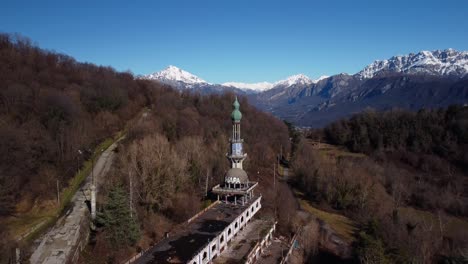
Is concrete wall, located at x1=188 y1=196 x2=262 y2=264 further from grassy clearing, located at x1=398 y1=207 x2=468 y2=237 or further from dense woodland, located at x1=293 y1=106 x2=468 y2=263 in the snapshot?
grassy clearing, located at x1=398 y1=207 x2=468 y2=237

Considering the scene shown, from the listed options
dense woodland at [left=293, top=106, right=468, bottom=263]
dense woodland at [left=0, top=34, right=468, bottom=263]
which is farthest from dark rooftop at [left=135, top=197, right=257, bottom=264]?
dense woodland at [left=293, top=106, right=468, bottom=263]

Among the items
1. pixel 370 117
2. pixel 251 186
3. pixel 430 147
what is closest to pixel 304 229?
pixel 251 186

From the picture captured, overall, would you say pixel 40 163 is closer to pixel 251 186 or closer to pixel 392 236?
pixel 251 186

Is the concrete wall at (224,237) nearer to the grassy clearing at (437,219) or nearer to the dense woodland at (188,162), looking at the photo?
the dense woodland at (188,162)

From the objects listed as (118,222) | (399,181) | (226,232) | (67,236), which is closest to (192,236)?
Answer: (226,232)

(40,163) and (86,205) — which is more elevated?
(40,163)

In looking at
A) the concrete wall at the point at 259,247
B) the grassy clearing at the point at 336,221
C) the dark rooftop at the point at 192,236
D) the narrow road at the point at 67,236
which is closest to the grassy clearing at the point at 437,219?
the grassy clearing at the point at 336,221
